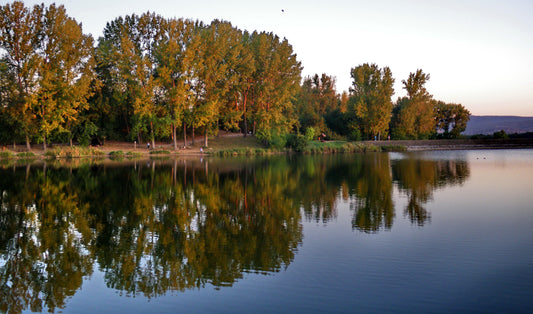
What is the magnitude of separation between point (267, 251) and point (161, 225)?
4608mm

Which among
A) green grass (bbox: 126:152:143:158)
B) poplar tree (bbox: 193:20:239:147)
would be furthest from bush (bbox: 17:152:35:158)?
poplar tree (bbox: 193:20:239:147)

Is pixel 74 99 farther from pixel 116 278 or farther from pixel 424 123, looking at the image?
pixel 424 123

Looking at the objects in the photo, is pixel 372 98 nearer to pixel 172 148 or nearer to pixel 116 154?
pixel 172 148

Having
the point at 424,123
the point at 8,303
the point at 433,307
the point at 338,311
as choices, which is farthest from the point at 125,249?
the point at 424,123

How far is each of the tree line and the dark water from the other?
3303 centimetres

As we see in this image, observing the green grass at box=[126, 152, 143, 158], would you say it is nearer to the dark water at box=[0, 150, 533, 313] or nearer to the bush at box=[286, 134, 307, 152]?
the bush at box=[286, 134, 307, 152]

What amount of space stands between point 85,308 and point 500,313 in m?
7.21

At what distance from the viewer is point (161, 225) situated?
13734 millimetres

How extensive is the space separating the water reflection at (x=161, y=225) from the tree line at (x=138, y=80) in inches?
1058

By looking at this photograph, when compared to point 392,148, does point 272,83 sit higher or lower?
higher

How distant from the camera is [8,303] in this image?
25.5 ft

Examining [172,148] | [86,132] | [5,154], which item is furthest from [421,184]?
[5,154]

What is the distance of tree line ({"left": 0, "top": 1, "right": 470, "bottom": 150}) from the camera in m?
49.4

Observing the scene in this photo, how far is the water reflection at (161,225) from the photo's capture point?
896 centimetres
